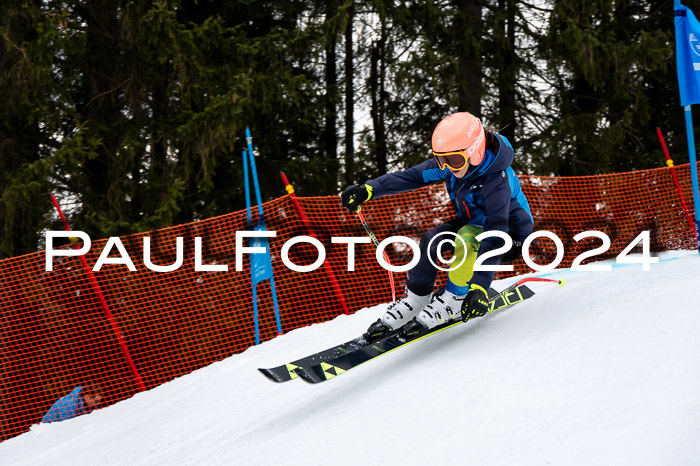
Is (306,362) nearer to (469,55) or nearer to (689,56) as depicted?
(689,56)

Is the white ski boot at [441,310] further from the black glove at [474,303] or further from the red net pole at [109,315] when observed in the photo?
the red net pole at [109,315]

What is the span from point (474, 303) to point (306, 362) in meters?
1.00

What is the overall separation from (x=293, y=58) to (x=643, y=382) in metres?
8.05

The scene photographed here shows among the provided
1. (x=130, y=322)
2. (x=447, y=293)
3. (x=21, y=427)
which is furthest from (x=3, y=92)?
(x=447, y=293)

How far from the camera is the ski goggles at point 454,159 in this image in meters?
3.70

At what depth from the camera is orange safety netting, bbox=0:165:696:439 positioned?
7414 mm

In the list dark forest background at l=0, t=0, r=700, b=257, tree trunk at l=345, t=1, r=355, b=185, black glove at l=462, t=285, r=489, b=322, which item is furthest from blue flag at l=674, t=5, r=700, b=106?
tree trunk at l=345, t=1, r=355, b=185

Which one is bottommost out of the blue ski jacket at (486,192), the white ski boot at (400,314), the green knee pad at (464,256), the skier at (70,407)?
the skier at (70,407)

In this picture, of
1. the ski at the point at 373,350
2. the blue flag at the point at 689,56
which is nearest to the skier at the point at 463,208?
the ski at the point at 373,350

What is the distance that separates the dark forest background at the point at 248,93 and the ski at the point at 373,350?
4718mm

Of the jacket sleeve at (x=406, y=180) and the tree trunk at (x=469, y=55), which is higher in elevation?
the tree trunk at (x=469, y=55)

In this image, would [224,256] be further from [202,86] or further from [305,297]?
[202,86]

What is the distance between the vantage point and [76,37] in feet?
29.5

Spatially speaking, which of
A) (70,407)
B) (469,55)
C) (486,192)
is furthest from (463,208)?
(469,55)
